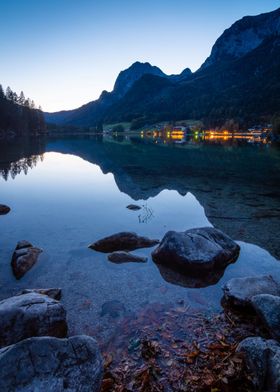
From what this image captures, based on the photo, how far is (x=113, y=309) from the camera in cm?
780

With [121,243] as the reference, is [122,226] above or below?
below

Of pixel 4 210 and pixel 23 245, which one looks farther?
pixel 4 210

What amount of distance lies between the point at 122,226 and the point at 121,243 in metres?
2.96

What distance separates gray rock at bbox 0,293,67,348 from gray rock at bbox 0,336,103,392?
5.37 ft

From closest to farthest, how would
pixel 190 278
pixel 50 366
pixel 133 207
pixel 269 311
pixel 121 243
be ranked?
pixel 50 366 < pixel 269 311 < pixel 190 278 < pixel 121 243 < pixel 133 207

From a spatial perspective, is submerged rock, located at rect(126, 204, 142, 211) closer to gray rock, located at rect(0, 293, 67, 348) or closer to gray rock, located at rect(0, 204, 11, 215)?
gray rock, located at rect(0, 204, 11, 215)

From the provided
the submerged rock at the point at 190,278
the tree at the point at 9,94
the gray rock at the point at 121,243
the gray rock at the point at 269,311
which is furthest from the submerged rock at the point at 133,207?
the tree at the point at 9,94

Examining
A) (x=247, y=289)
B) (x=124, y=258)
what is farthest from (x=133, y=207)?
(x=247, y=289)

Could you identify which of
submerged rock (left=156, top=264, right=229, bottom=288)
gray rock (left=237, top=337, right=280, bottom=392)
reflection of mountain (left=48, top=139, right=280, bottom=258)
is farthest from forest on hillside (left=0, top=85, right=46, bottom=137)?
gray rock (left=237, top=337, right=280, bottom=392)

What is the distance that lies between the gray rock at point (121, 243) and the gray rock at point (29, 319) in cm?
521

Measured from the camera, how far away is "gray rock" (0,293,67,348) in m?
5.92

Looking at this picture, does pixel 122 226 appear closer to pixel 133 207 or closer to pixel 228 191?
pixel 133 207

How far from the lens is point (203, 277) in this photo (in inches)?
379

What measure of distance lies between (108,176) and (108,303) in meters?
24.5
